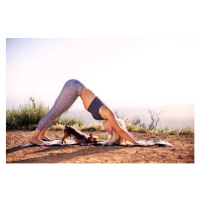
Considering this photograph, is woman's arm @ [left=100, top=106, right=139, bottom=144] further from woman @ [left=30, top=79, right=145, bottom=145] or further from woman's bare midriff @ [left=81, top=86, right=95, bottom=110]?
woman's bare midriff @ [left=81, top=86, right=95, bottom=110]

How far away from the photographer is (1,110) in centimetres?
375

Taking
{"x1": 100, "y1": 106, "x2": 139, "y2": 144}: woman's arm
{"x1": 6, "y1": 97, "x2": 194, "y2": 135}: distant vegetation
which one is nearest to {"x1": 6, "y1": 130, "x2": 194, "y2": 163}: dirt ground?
{"x1": 100, "y1": 106, "x2": 139, "y2": 144}: woman's arm

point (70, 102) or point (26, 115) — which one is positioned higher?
point (70, 102)

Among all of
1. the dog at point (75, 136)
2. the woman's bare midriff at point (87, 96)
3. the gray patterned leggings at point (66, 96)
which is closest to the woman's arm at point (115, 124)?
the woman's bare midriff at point (87, 96)

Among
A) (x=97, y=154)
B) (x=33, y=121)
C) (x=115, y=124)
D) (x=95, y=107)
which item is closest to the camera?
(x=97, y=154)

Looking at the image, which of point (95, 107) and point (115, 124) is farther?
point (95, 107)

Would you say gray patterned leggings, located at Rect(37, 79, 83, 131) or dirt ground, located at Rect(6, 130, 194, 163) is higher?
gray patterned leggings, located at Rect(37, 79, 83, 131)

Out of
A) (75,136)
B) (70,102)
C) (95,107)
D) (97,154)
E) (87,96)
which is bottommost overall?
(97,154)

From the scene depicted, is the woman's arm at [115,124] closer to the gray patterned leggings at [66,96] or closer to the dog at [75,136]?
the gray patterned leggings at [66,96]

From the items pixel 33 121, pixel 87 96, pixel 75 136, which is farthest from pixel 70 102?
pixel 33 121

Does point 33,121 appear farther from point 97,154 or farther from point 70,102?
point 97,154

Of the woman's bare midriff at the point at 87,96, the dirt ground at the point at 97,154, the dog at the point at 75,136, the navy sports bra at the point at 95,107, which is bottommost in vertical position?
the dirt ground at the point at 97,154

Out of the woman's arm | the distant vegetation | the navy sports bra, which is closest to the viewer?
the woman's arm

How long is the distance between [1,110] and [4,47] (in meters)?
1.22
